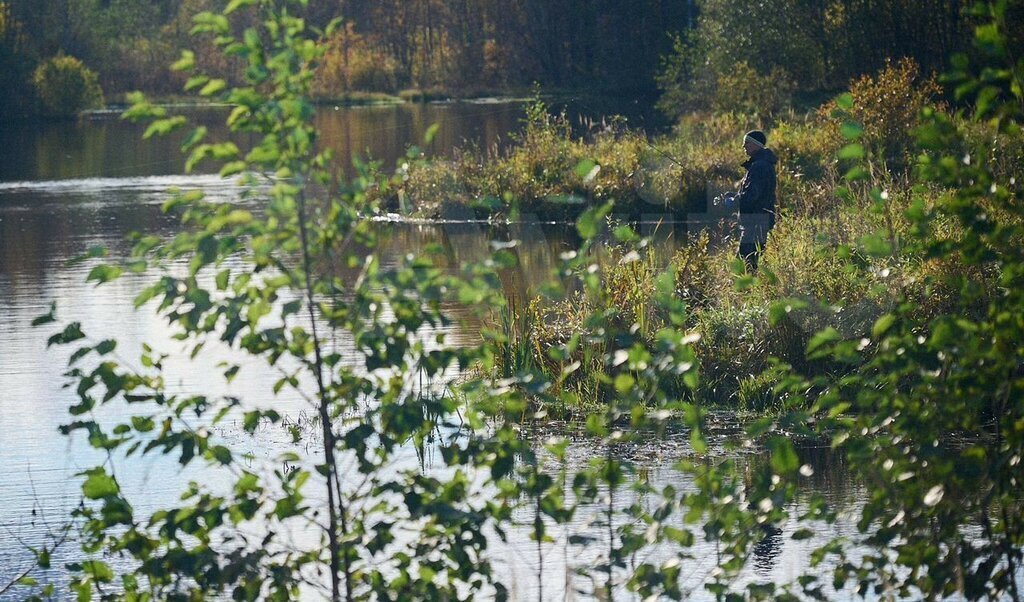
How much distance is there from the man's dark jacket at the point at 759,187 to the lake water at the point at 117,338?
2.77 m

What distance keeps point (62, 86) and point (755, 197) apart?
164 feet

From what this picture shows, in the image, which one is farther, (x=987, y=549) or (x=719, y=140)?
(x=719, y=140)

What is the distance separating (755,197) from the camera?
45.8ft

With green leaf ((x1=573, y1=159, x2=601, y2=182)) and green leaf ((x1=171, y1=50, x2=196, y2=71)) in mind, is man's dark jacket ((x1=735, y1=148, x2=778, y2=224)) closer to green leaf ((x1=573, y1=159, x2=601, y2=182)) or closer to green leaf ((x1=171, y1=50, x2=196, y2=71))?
green leaf ((x1=573, y1=159, x2=601, y2=182))

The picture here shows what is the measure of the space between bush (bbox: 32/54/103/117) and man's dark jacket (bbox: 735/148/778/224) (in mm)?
49586

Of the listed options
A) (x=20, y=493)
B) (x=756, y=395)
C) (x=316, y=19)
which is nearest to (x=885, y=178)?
(x=756, y=395)

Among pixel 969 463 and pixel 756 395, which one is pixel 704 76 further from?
pixel 969 463

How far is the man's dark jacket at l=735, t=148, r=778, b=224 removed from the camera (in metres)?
13.9

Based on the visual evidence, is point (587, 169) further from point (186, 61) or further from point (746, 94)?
point (746, 94)

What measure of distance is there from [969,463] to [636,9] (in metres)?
69.4

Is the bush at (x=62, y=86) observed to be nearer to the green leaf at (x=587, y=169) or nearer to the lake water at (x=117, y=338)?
the lake water at (x=117, y=338)

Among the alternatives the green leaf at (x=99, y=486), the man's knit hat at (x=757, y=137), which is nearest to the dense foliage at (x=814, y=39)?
the man's knit hat at (x=757, y=137)

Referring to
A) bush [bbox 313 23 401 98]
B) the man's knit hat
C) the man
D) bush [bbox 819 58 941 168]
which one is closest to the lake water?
the man

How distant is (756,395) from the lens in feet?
34.4
